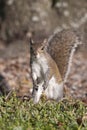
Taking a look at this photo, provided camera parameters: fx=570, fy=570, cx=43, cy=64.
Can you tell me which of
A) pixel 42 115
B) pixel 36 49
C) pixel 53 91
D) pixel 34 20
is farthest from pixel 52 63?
pixel 34 20

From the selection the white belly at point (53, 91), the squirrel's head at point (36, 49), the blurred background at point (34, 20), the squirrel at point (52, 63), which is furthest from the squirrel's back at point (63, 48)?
the blurred background at point (34, 20)

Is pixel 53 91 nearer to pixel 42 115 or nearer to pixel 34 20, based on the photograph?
pixel 42 115

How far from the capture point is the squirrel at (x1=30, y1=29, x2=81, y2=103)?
668cm

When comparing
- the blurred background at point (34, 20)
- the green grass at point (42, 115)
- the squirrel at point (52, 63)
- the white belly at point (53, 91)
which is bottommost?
the green grass at point (42, 115)

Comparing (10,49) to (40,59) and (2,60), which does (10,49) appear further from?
(40,59)

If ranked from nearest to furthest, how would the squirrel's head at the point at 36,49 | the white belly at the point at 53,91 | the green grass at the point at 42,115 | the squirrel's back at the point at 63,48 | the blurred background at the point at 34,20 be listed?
1. the green grass at the point at 42,115
2. the squirrel's head at the point at 36,49
3. the white belly at the point at 53,91
4. the squirrel's back at the point at 63,48
5. the blurred background at the point at 34,20

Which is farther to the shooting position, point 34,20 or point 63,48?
point 34,20

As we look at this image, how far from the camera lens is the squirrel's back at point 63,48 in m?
7.68

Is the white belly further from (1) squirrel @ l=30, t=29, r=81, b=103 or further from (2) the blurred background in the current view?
(2) the blurred background

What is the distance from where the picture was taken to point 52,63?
705cm

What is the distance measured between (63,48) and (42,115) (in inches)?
74.4

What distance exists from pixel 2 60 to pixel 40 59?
584cm

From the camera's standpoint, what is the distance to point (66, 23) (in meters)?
13.4

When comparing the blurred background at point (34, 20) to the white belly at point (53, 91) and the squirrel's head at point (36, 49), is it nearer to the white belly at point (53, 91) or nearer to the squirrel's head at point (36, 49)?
the white belly at point (53, 91)
